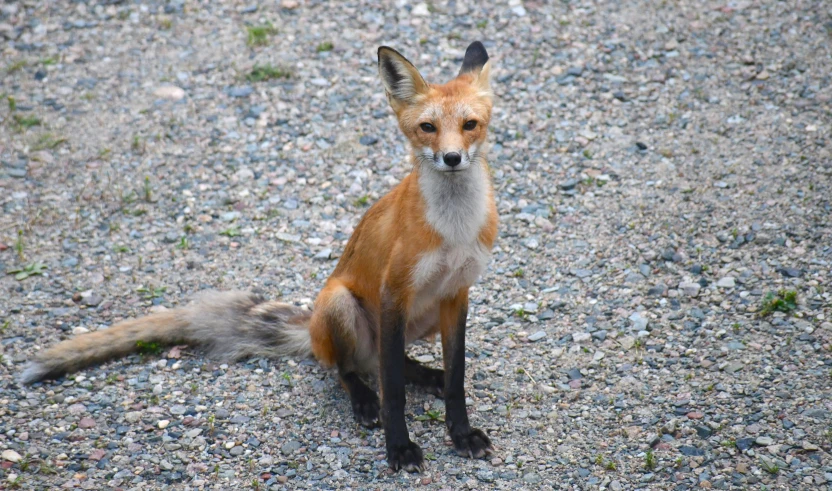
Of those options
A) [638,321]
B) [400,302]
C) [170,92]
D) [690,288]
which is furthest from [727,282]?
[170,92]

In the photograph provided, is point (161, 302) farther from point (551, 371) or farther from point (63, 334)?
point (551, 371)

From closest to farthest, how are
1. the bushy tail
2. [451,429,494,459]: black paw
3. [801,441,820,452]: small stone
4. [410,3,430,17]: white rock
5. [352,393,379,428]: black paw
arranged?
[801,441,820,452]: small stone
[451,429,494,459]: black paw
[352,393,379,428]: black paw
the bushy tail
[410,3,430,17]: white rock

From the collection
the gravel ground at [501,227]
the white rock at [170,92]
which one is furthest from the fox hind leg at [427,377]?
the white rock at [170,92]

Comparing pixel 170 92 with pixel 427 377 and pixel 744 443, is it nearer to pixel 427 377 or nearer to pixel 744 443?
pixel 427 377

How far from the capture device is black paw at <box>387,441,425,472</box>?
4.35m

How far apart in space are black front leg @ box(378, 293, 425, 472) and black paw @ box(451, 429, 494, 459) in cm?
23

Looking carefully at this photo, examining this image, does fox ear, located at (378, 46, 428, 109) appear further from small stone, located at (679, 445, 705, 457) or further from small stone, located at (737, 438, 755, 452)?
small stone, located at (737, 438, 755, 452)

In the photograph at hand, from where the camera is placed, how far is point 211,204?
6785mm

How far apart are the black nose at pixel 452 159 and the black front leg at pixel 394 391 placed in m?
0.88

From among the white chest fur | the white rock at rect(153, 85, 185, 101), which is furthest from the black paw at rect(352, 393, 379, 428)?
the white rock at rect(153, 85, 185, 101)

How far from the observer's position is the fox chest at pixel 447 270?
13.8 feet

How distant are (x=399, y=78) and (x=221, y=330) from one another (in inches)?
86.7

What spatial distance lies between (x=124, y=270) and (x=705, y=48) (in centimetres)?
597

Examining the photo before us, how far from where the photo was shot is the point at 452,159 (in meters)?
3.86
